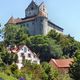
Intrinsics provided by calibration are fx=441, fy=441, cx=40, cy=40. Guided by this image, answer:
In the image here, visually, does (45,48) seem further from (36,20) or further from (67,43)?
(36,20)

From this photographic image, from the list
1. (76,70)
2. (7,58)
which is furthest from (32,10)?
(76,70)

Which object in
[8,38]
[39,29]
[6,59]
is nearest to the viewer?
[6,59]

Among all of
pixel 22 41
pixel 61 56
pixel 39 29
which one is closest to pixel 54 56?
pixel 61 56

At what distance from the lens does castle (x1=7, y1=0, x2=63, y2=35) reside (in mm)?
119250

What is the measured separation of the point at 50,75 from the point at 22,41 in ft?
171

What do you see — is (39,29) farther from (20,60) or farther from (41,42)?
(20,60)

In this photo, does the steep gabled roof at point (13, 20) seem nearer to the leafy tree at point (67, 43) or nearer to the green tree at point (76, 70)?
the leafy tree at point (67, 43)

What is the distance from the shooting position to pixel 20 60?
7825 cm

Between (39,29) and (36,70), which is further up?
(39,29)

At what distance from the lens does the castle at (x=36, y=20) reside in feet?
391

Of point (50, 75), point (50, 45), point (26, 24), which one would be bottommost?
point (50, 75)

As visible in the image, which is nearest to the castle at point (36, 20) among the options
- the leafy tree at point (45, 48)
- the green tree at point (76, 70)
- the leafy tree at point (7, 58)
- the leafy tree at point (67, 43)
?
the leafy tree at point (67, 43)

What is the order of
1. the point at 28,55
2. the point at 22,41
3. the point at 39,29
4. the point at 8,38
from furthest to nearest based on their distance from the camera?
the point at 39,29
the point at 22,41
the point at 8,38
the point at 28,55

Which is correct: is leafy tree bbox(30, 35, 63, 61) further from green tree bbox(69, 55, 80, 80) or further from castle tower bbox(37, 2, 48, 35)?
green tree bbox(69, 55, 80, 80)
